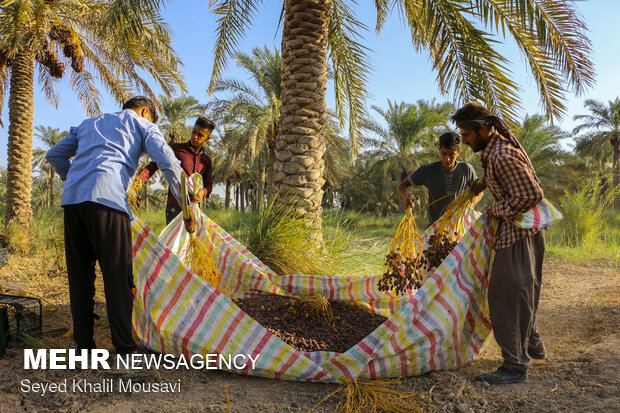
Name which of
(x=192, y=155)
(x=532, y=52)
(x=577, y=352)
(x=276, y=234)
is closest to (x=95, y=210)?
(x=192, y=155)

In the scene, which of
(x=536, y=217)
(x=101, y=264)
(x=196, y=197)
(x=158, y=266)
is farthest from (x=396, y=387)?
(x=101, y=264)

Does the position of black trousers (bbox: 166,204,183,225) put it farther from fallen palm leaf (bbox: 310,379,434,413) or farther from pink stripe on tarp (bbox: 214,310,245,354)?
fallen palm leaf (bbox: 310,379,434,413)

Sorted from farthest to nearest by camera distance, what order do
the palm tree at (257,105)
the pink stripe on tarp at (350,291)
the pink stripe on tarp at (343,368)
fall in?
the palm tree at (257,105)
the pink stripe on tarp at (350,291)
the pink stripe on tarp at (343,368)

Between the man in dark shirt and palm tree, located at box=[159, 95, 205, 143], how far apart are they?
2153 centimetres

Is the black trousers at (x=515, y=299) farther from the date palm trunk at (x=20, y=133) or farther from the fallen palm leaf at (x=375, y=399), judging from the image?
the date palm trunk at (x=20, y=133)

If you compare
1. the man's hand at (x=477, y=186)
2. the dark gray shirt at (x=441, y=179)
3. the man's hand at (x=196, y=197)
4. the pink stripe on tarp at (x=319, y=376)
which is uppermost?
the dark gray shirt at (x=441, y=179)

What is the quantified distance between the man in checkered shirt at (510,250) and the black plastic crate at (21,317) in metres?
3.17

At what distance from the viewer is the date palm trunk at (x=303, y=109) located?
5.04 m

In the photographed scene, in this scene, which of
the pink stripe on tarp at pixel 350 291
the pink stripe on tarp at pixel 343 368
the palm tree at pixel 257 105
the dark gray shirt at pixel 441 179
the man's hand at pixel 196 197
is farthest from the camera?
the palm tree at pixel 257 105

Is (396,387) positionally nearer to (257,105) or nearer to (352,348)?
(352,348)

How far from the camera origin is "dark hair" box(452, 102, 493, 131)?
2631mm

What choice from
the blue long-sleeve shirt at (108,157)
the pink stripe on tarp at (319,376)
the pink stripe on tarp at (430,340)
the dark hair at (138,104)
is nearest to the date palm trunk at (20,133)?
the blue long-sleeve shirt at (108,157)

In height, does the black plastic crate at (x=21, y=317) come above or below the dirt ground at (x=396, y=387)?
above

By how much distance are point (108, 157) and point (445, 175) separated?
279cm
